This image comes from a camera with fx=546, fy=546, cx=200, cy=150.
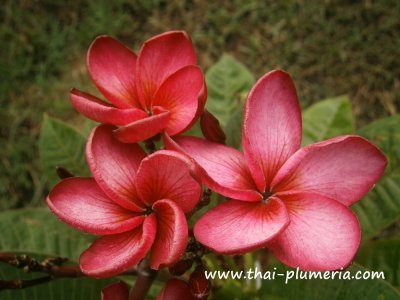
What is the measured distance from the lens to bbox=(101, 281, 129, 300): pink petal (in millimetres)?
719

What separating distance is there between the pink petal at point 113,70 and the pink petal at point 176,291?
263mm

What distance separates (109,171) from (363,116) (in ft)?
4.73

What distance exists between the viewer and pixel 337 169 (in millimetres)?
741

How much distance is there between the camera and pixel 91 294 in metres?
1.06

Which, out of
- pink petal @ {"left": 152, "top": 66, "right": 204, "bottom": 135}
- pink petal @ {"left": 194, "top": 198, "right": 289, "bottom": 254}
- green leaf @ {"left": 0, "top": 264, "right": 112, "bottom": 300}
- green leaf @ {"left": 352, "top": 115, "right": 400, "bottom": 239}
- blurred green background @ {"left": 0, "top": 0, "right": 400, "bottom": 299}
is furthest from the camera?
blurred green background @ {"left": 0, "top": 0, "right": 400, "bottom": 299}

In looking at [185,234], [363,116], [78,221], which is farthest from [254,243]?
[363,116]

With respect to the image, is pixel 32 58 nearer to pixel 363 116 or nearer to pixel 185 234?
pixel 363 116

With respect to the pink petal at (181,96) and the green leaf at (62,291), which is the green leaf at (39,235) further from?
the pink petal at (181,96)

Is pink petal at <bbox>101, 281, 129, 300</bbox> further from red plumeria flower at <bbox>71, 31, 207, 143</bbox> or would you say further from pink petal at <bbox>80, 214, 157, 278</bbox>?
red plumeria flower at <bbox>71, 31, 207, 143</bbox>

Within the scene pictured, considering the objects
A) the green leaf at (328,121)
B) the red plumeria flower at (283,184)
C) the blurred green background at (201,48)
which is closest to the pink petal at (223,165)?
the red plumeria flower at (283,184)

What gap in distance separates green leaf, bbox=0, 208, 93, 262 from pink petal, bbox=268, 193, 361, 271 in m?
0.68

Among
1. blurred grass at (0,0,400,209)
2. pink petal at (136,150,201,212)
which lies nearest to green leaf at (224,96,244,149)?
pink petal at (136,150,201,212)

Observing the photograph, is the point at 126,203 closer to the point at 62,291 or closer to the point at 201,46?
the point at 62,291

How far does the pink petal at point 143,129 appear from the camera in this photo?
2.36 feet
